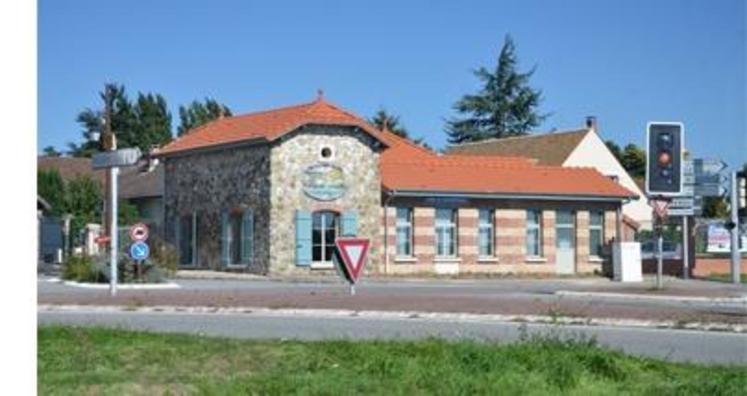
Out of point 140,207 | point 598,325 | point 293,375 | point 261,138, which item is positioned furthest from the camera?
point 140,207

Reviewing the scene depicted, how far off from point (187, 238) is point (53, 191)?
20.1 meters

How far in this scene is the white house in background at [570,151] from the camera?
6341cm

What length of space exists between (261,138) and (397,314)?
2026 centimetres

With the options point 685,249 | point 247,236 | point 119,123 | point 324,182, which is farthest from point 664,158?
point 119,123

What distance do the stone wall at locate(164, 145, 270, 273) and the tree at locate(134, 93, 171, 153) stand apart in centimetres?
5261

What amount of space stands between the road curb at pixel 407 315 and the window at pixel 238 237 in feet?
63.1

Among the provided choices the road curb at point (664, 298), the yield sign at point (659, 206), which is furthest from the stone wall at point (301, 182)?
the yield sign at point (659, 206)

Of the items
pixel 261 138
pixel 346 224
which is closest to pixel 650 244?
pixel 346 224

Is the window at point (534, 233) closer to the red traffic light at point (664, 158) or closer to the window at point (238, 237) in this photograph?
the window at point (238, 237)

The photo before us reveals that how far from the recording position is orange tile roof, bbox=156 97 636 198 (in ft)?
132

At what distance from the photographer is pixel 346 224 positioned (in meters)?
40.2

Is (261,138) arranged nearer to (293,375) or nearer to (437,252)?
(437,252)

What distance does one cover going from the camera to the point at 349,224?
40.2 m

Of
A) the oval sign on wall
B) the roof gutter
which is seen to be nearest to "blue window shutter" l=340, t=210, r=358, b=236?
the oval sign on wall
